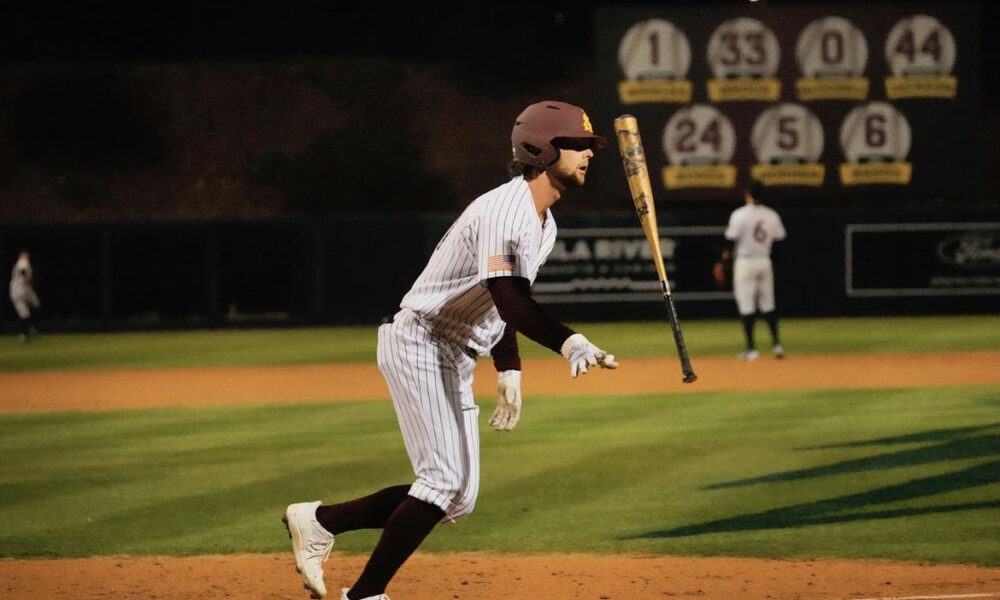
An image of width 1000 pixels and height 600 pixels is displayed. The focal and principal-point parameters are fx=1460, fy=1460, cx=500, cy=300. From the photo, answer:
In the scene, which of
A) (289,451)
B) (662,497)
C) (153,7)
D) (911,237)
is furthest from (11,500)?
(153,7)

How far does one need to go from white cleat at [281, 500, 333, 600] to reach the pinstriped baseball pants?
0.46 meters

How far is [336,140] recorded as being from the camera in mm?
35594

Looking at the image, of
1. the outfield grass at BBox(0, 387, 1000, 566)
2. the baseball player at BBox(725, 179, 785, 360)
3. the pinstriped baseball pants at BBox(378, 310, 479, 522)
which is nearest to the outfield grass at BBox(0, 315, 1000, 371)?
the baseball player at BBox(725, 179, 785, 360)

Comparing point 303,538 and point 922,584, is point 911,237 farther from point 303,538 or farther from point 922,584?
point 303,538

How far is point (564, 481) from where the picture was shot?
9.07 metres

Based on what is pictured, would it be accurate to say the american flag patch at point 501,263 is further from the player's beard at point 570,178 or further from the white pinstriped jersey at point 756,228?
the white pinstriped jersey at point 756,228

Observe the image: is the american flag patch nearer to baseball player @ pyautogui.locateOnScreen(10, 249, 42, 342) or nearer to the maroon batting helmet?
the maroon batting helmet

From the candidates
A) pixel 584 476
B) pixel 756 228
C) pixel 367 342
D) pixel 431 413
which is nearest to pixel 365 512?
pixel 431 413

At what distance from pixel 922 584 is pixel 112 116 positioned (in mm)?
33111

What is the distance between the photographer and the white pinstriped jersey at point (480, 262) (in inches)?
183

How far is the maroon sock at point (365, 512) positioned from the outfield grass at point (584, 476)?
6.63ft

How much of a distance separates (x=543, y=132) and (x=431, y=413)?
1.02m

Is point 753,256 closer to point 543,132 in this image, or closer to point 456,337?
point 456,337

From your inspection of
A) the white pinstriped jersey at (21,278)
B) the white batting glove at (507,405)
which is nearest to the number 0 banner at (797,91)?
the white pinstriped jersey at (21,278)
